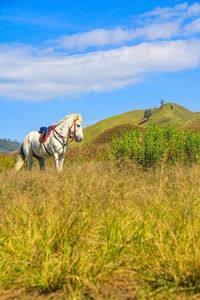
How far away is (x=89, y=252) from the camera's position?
12.7 feet

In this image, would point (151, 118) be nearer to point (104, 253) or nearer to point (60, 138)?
point (60, 138)

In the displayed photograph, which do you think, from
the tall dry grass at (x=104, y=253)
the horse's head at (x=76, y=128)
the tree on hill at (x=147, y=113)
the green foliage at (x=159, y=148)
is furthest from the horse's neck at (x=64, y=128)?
the tree on hill at (x=147, y=113)

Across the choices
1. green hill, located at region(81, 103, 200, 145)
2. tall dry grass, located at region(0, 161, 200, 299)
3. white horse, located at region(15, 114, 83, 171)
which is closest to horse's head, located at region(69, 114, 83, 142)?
white horse, located at region(15, 114, 83, 171)

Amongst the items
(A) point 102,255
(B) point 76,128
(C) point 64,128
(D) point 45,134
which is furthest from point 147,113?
(A) point 102,255

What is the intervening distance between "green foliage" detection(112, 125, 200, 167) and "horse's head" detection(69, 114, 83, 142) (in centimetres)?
227

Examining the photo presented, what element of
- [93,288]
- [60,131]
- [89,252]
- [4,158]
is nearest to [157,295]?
[93,288]

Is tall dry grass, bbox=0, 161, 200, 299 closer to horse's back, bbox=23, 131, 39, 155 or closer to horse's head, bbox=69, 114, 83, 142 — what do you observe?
horse's head, bbox=69, 114, 83, 142

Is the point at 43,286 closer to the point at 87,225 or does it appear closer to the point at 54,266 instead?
the point at 54,266

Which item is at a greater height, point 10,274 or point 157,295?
point 10,274

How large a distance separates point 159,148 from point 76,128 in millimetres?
3209

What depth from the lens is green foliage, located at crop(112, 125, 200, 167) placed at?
11.5 m

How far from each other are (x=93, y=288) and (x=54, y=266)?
1.90 ft

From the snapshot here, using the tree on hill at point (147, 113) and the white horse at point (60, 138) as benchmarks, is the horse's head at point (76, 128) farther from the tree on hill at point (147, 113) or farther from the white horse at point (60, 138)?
the tree on hill at point (147, 113)

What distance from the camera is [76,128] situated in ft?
34.1
